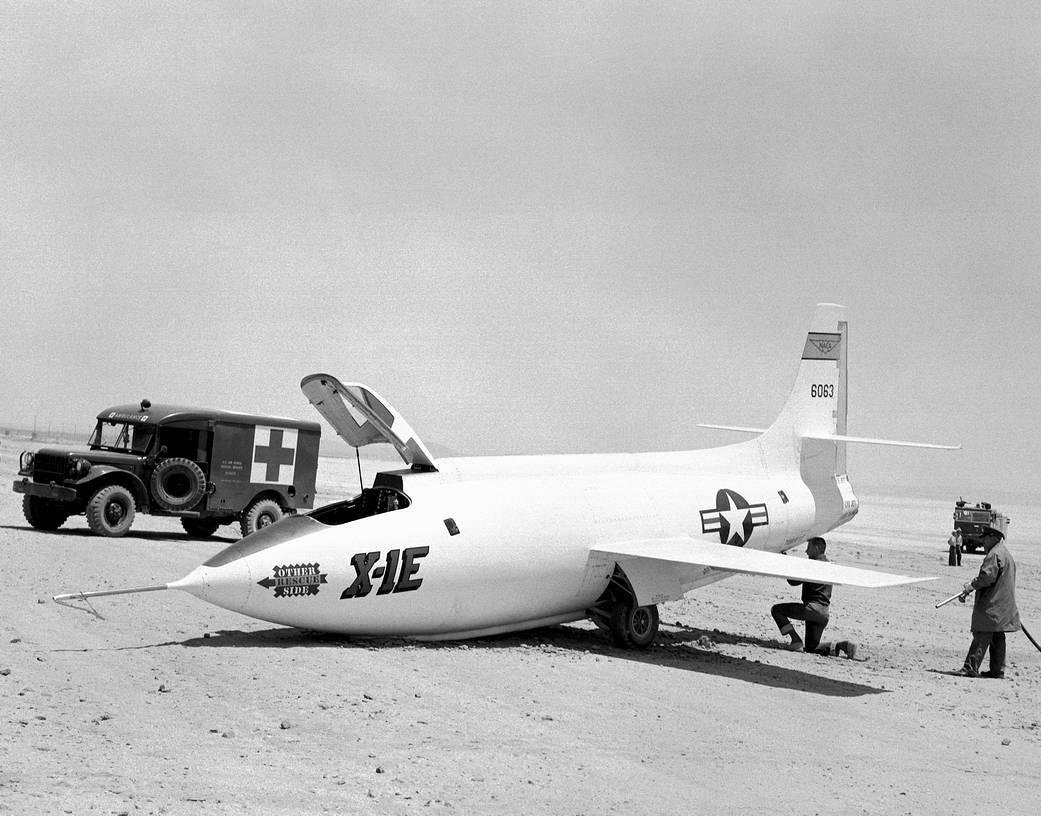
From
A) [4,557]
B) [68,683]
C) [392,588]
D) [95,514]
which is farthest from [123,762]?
[95,514]

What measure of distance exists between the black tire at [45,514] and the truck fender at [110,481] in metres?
1.05

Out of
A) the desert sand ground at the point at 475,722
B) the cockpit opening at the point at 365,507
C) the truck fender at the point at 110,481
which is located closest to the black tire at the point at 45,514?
the truck fender at the point at 110,481

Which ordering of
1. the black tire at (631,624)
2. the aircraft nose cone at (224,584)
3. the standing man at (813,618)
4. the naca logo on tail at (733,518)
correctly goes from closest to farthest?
the aircraft nose cone at (224,584) < the black tire at (631,624) < the standing man at (813,618) < the naca logo on tail at (733,518)

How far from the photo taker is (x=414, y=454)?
13500 millimetres

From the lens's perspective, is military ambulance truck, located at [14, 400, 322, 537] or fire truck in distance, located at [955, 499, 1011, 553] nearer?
military ambulance truck, located at [14, 400, 322, 537]

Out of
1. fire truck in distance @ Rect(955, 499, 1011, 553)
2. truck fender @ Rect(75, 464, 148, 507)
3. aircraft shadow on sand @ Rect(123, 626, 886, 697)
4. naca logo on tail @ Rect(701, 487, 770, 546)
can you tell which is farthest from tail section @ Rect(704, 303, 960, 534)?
fire truck in distance @ Rect(955, 499, 1011, 553)

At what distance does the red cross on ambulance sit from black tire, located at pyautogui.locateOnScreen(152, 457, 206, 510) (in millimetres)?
1296

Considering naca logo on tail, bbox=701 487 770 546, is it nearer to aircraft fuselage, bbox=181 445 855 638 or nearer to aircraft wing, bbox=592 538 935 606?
aircraft fuselage, bbox=181 445 855 638

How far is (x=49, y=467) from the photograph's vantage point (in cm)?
2331

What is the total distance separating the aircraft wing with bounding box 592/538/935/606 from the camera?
1312 centimetres

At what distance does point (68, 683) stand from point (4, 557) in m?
9.53

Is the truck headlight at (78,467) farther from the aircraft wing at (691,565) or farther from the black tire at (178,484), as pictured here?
the aircraft wing at (691,565)

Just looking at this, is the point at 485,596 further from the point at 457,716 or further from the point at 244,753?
the point at 244,753

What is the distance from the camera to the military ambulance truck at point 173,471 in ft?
75.4
